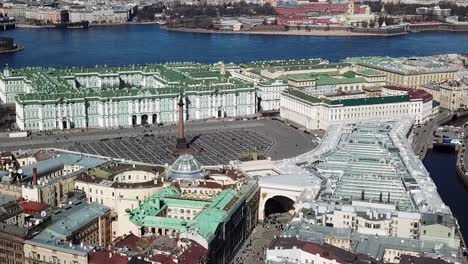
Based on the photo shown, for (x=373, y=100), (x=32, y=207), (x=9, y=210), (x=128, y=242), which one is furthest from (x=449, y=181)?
(x=9, y=210)

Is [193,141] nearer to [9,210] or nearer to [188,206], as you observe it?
[188,206]

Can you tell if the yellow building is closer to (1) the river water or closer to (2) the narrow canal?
(2) the narrow canal

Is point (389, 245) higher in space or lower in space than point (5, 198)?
lower

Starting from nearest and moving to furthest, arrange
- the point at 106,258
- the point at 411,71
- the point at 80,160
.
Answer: the point at 106,258
the point at 80,160
the point at 411,71

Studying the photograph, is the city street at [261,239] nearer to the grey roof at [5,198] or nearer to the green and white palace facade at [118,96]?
the grey roof at [5,198]

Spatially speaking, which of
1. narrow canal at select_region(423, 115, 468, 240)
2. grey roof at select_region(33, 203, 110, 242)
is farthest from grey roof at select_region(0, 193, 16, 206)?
narrow canal at select_region(423, 115, 468, 240)

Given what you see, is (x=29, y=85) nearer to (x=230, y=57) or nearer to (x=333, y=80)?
(x=333, y=80)

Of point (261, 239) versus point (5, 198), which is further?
point (261, 239)
